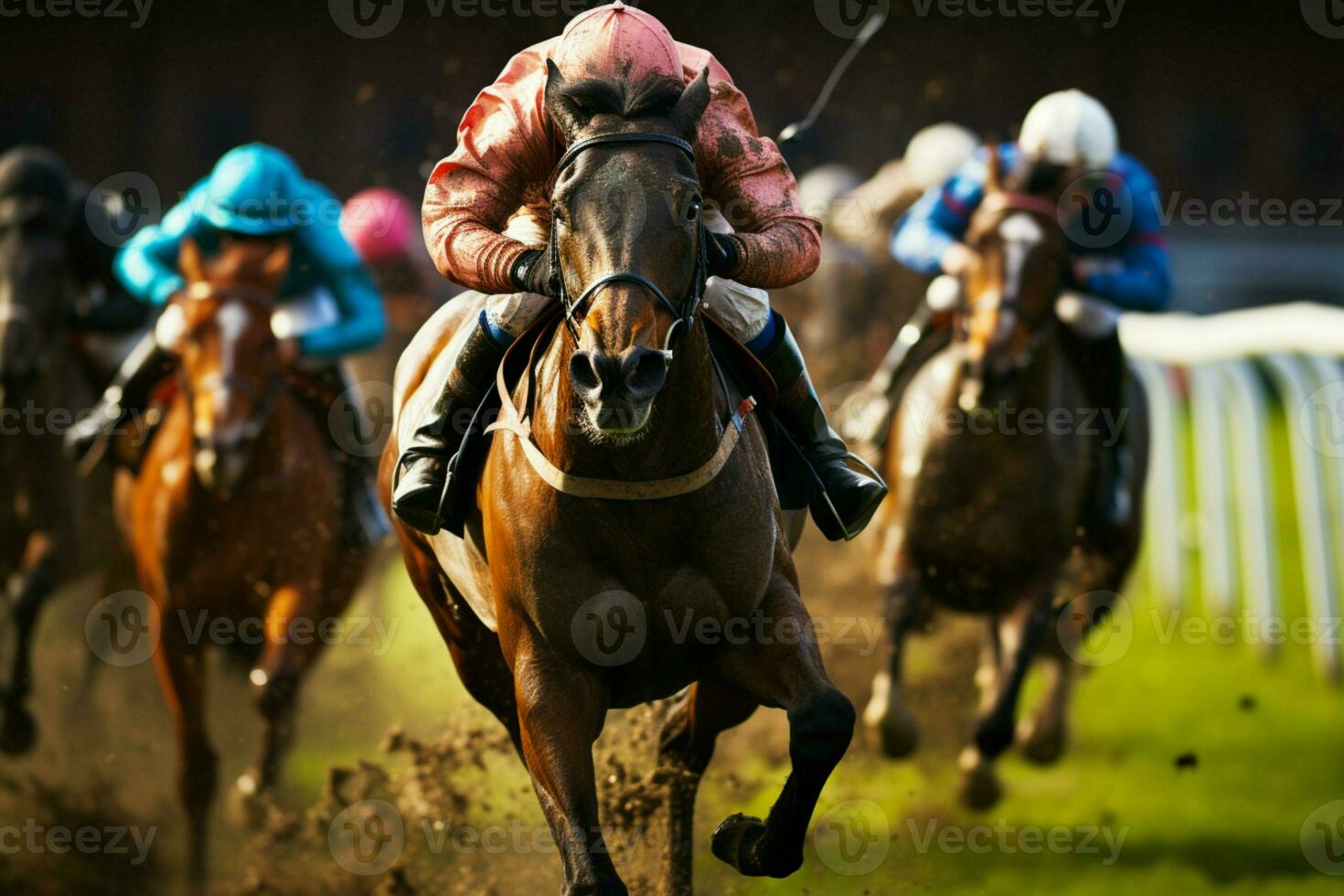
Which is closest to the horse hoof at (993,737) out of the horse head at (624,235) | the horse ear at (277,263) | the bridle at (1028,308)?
the bridle at (1028,308)

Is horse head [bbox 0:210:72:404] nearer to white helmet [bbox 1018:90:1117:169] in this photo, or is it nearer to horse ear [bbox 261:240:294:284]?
horse ear [bbox 261:240:294:284]

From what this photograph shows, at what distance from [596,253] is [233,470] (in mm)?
3678

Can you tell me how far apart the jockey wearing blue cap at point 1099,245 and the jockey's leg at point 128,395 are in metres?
2.84

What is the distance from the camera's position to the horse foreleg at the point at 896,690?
252 inches

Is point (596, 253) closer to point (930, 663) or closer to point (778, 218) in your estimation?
point (778, 218)

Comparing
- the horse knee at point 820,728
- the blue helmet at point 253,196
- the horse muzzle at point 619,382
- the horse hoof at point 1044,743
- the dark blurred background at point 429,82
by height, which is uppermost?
the dark blurred background at point 429,82

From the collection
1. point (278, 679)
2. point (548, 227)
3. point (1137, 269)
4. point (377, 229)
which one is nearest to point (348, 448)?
point (278, 679)

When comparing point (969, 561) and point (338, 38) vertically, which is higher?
point (338, 38)

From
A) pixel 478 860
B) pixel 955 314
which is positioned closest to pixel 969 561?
pixel 955 314

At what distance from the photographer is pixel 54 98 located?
12.9 meters

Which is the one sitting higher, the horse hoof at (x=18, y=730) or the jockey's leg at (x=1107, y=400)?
the jockey's leg at (x=1107, y=400)

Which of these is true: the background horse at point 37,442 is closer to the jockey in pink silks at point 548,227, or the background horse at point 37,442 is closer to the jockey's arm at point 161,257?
the jockey's arm at point 161,257

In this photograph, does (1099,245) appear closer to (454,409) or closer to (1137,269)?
(1137,269)

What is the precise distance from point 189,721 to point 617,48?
388 cm
